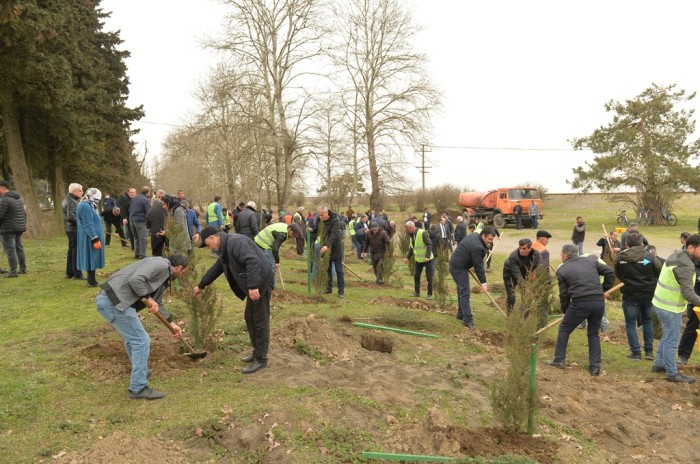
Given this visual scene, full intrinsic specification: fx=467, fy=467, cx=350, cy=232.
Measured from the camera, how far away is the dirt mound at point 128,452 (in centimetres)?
366

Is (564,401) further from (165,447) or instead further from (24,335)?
(24,335)

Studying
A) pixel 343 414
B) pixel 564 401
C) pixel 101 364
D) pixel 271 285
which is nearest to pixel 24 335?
pixel 101 364

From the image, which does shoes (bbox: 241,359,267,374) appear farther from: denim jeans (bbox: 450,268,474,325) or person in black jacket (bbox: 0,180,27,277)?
person in black jacket (bbox: 0,180,27,277)

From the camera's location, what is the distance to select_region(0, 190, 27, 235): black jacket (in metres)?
8.79

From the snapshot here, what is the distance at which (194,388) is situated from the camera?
5.07 metres

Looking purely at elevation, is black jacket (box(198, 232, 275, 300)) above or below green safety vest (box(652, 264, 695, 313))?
above

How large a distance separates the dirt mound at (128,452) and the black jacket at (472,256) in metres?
5.83

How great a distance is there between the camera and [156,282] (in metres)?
4.75

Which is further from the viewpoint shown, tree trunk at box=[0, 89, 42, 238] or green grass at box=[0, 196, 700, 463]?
tree trunk at box=[0, 89, 42, 238]

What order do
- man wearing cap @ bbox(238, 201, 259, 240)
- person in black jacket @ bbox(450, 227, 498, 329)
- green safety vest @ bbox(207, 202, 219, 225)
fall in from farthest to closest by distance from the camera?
green safety vest @ bbox(207, 202, 219, 225), man wearing cap @ bbox(238, 201, 259, 240), person in black jacket @ bbox(450, 227, 498, 329)

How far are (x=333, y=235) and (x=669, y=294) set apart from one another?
600cm

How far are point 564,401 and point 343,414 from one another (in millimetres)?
2705

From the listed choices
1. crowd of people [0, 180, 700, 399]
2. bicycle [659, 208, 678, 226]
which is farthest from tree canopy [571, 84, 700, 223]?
crowd of people [0, 180, 700, 399]

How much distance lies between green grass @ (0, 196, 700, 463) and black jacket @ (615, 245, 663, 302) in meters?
1.03
